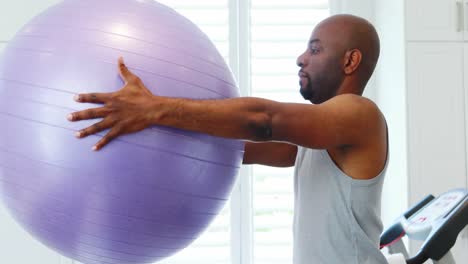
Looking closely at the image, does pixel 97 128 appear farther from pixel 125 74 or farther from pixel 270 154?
pixel 270 154

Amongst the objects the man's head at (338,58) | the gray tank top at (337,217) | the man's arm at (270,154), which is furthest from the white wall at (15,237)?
the man's head at (338,58)

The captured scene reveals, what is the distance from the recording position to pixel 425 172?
2.64 m

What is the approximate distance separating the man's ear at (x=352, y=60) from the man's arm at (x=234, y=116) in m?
0.17

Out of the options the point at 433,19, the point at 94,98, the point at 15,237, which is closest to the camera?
the point at 94,98

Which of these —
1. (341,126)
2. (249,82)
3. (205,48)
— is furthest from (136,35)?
(249,82)

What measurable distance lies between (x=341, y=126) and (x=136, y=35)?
0.52 meters

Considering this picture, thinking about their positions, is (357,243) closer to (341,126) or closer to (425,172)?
(341,126)

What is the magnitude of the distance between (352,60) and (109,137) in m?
0.73

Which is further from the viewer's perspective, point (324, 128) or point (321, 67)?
point (321, 67)

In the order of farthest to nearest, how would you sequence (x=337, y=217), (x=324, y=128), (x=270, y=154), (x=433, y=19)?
(x=433, y=19) < (x=270, y=154) < (x=337, y=217) < (x=324, y=128)

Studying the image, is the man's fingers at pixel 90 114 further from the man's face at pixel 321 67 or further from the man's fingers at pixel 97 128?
the man's face at pixel 321 67

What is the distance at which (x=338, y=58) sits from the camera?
1573mm

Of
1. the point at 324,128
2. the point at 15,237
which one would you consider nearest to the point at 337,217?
the point at 324,128

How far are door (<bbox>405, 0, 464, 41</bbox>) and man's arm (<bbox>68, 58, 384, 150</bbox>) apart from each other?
1348 millimetres
